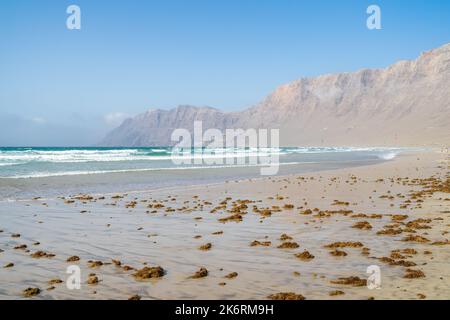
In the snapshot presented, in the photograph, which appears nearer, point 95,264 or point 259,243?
point 95,264

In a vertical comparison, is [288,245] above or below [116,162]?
above

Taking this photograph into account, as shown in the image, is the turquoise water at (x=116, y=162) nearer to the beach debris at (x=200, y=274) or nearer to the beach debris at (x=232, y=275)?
the beach debris at (x=200, y=274)

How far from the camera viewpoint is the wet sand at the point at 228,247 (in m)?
6.70

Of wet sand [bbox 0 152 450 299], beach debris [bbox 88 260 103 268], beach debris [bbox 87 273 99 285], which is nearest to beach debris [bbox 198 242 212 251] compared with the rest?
wet sand [bbox 0 152 450 299]

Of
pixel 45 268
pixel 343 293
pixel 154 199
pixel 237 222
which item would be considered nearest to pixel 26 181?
pixel 154 199

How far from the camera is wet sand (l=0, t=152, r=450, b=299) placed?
22.0 feet

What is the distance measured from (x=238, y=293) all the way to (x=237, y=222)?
620 cm

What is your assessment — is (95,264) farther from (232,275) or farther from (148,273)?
(232,275)

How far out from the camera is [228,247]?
9.52 metres

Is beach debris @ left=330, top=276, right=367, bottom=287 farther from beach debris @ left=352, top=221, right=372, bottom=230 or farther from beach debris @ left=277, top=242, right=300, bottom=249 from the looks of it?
beach debris @ left=352, top=221, right=372, bottom=230

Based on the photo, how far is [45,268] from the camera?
7941mm

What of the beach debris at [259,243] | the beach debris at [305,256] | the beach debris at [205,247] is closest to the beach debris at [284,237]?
the beach debris at [259,243]

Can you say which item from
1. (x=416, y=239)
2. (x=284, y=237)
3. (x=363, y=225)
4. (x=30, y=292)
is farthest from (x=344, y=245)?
(x=30, y=292)
